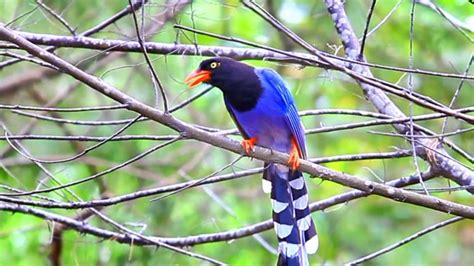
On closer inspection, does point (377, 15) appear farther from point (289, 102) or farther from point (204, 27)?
point (289, 102)

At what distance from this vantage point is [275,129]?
423 centimetres

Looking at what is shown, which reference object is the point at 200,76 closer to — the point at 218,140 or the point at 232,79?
the point at 232,79

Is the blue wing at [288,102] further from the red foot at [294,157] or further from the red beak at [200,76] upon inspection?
the red beak at [200,76]

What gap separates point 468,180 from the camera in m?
3.71

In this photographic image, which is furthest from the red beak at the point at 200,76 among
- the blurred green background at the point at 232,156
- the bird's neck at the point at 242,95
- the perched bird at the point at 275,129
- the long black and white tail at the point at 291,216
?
the blurred green background at the point at 232,156

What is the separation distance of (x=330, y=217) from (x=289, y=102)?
8.97 ft

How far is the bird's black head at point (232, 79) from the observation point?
401 centimetres

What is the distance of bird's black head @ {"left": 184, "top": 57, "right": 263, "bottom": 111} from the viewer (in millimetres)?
4008

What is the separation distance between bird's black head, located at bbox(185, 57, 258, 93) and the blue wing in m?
0.14

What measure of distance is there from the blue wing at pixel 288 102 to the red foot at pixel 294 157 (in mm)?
28

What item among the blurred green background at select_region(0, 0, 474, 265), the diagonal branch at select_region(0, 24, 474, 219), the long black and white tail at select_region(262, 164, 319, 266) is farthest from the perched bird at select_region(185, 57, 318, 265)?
the blurred green background at select_region(0, 0, 474, 265)

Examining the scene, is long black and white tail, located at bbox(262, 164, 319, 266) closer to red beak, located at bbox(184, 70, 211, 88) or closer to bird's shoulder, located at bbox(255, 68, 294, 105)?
bird's shoulder, located at bbox(255, 68, 294, 105)

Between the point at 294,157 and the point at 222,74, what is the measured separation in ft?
1.95

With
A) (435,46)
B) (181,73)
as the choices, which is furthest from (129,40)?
(435,46)
